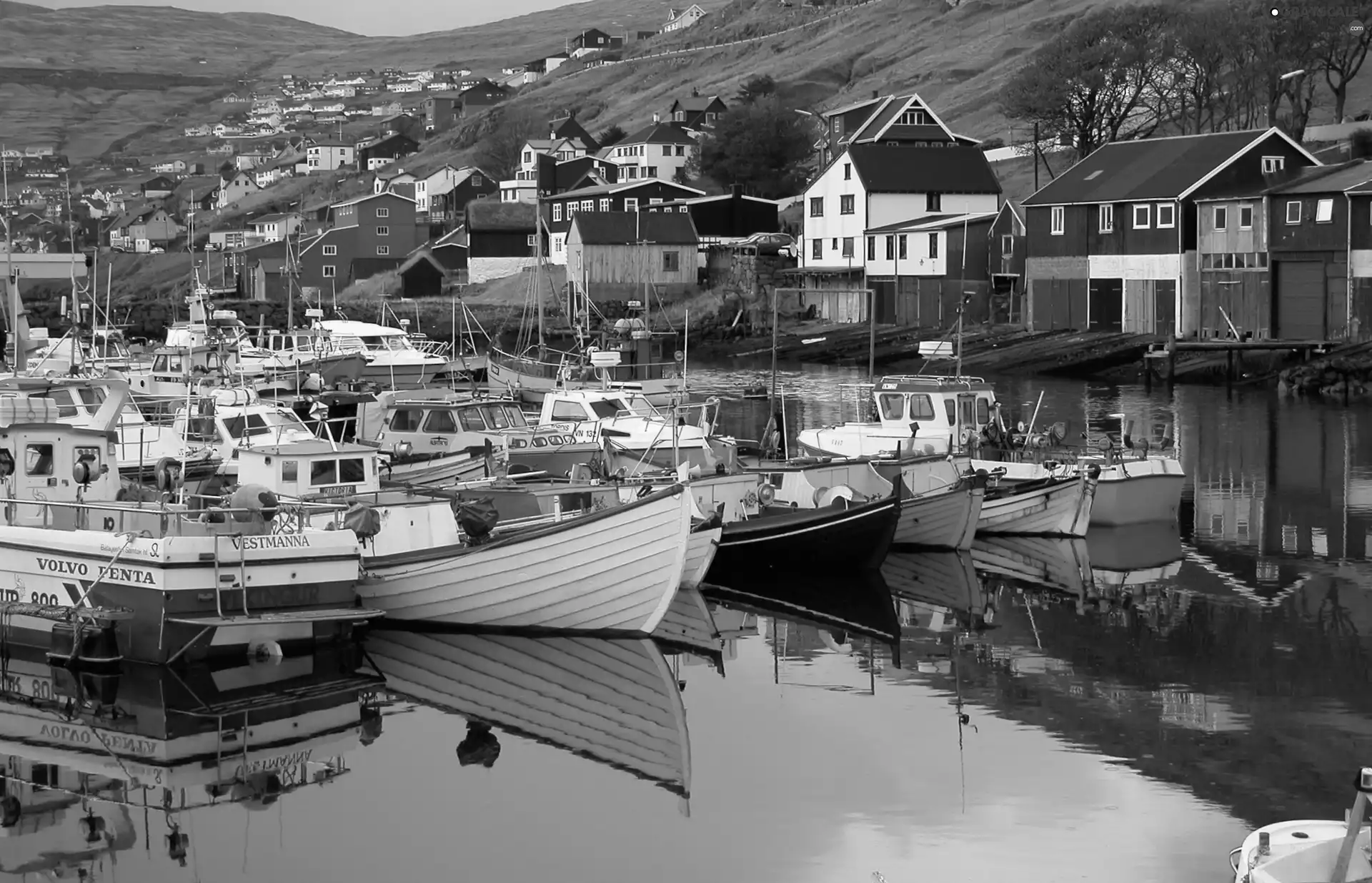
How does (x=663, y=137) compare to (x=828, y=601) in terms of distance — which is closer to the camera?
(x=828, y=601)

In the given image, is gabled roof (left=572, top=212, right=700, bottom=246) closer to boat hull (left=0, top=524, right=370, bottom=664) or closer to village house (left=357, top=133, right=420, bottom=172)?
boat hull (left=0, top=524, right=370, bottom=664)

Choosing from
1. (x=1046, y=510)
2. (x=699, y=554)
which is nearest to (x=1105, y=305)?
(x=1046, y=510)

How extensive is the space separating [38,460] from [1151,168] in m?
51.7

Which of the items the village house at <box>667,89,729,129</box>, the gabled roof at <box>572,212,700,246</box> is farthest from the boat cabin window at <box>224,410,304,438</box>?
the village house at <box>667,89,729,129</box>

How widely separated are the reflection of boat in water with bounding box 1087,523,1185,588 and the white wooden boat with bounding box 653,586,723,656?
253 inches

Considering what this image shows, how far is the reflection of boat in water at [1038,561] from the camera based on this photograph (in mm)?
27188

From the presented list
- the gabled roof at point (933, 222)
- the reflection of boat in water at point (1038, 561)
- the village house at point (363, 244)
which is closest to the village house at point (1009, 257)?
the gabled roof at point (933, 222)

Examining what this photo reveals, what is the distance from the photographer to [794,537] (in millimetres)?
26234

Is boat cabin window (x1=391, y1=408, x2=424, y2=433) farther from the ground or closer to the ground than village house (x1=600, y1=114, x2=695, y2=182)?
closer to the ground

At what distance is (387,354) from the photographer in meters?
60.0

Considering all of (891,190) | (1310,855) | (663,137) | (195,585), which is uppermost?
(663,137)

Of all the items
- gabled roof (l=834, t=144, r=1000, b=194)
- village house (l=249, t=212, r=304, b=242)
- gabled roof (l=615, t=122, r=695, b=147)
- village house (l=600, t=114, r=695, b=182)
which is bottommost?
gabled roof (l=834, t=144, r=1000, b=194)

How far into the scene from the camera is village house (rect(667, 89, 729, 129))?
143 m

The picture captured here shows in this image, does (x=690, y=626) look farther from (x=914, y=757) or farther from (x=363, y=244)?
(x=363, y=244)
